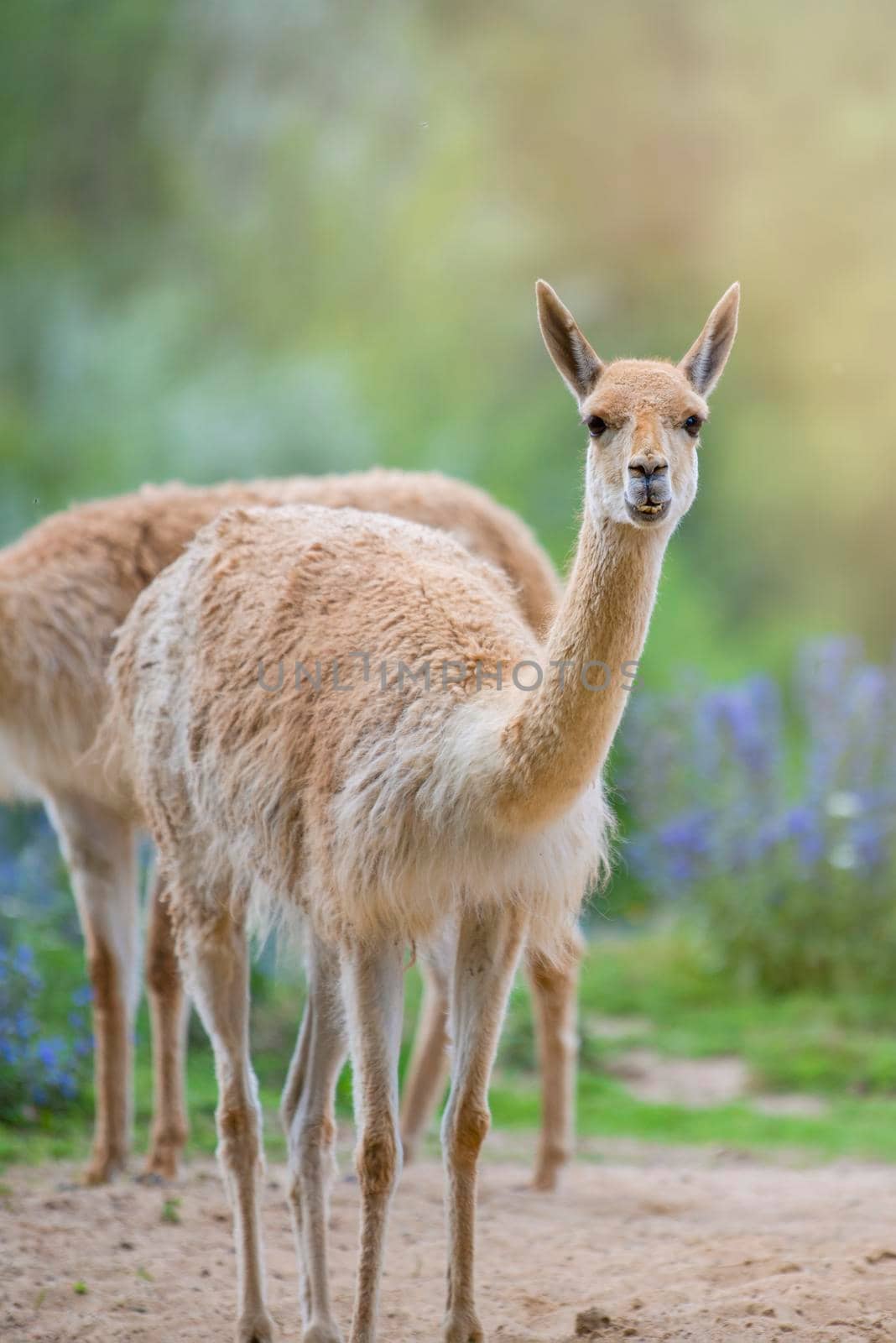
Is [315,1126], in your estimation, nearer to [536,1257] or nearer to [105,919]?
[536,1257]

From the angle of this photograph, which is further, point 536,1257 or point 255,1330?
point 536,1257

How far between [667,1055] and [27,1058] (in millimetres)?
2372

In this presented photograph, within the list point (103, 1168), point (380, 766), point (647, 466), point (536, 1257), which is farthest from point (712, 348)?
point (103, 1168)

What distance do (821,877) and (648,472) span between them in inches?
163

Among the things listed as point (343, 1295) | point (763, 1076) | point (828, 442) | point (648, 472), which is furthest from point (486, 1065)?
point (828, 442)

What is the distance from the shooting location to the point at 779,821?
654cm

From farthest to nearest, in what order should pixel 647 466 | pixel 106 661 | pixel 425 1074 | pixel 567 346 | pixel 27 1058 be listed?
pixel 27 1058
pixel 425 1074
pixel 106 661
pixel 567 346
pixel 647 466

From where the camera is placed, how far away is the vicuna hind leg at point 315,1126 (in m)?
3.25

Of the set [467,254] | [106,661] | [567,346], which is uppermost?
[467,254]

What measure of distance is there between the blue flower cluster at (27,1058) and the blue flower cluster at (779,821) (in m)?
2.71

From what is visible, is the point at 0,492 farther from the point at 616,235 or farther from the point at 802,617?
the point at 802,617

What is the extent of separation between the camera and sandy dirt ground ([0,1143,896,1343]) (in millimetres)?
3174

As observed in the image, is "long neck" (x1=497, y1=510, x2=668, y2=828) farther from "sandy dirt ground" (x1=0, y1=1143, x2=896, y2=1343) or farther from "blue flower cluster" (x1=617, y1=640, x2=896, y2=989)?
"blue flower cluster" (x1=617, y1=640, x2=896, y2=989)

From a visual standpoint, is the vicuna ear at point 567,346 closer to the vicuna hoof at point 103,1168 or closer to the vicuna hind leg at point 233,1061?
the vicuna hind leg at point 233,1061
